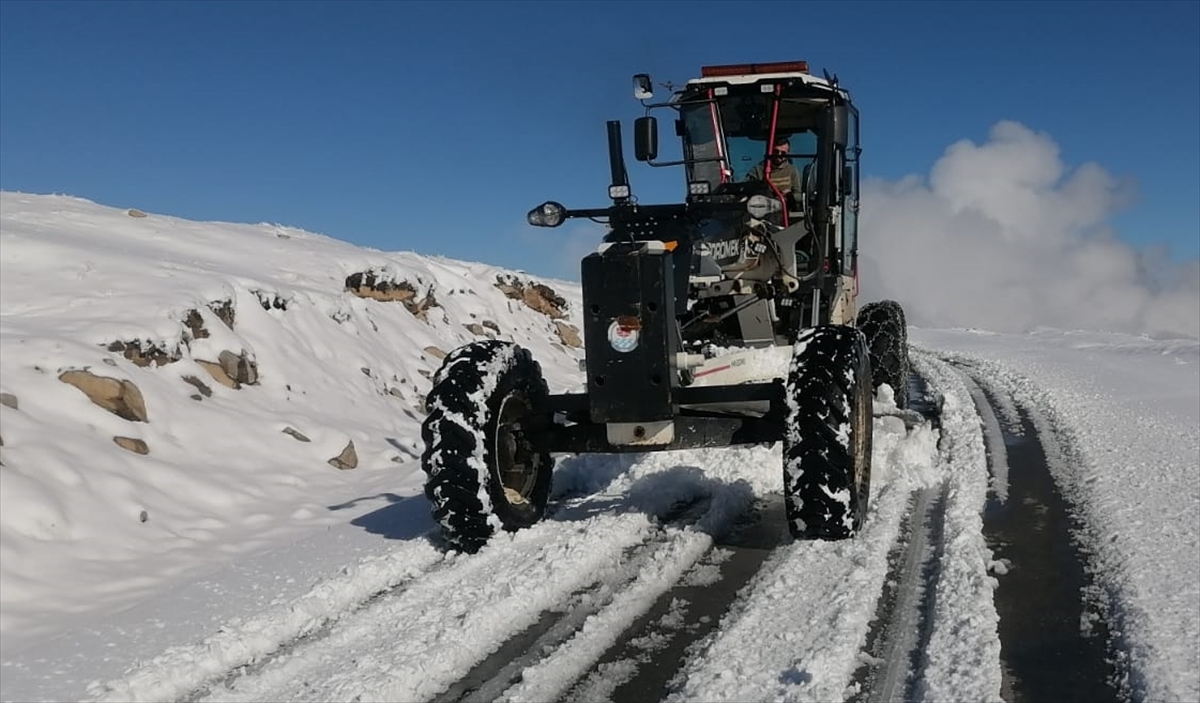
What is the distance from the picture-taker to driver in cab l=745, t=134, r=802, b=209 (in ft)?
24.0

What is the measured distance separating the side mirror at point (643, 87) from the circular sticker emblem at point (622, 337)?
2568mm

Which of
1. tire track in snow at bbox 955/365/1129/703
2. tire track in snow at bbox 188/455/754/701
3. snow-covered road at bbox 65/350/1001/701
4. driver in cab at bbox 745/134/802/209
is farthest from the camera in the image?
driver in cab at bbox 745/134/802/209

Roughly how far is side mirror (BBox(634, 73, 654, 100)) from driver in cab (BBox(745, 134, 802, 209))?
1.11 meters

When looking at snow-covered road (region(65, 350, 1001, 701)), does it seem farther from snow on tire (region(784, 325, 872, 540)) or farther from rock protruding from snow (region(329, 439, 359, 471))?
rock protruding from snow (region(329, 439, 359, 471))

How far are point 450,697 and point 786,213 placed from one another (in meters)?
4.63

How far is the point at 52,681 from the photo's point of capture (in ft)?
11.8

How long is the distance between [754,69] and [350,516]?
4406 mm

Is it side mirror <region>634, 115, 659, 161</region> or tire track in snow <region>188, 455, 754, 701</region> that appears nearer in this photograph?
tire track in snow <region>188, 455, 754, 701</region>

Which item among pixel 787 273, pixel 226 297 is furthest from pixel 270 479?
pixel 787 273

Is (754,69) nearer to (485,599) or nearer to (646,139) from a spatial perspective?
(646,139)

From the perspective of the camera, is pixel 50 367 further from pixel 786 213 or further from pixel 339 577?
pixel 786 213

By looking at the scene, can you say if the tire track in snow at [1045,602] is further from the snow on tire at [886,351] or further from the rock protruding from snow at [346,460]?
the rock protruding from snow at [346,460]

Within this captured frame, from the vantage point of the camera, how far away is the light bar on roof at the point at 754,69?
7406 millimetres

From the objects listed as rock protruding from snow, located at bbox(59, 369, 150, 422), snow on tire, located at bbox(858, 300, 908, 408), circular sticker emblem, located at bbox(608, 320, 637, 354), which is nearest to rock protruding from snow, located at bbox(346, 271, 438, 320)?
rock protruding from snow, located at bbox(59, 369, 150, 422)
